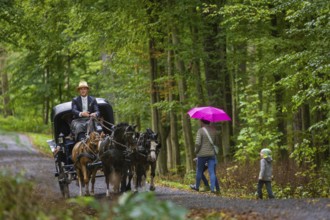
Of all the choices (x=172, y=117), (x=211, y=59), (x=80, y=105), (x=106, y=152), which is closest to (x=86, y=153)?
(x=106, y=152)

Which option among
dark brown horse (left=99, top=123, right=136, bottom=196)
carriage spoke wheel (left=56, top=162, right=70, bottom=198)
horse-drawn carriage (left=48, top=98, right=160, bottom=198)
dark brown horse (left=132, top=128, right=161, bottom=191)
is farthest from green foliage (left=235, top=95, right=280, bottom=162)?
dark brown horse (left=99, top=123, right=136, bottom=196)

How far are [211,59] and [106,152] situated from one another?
9903 mm

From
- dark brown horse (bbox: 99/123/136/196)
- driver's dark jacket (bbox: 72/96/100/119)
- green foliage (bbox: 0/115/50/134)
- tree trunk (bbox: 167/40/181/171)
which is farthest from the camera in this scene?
green foliage (bbox: 0/115/50/134)

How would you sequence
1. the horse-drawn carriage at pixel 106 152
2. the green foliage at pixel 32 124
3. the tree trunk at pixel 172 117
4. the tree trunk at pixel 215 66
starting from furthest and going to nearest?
the green foliage at pixel 32 124
the tree trunk at pixel 172 117
the tree trunk at pixel 215 66
the horse-drawn carriage at pixel 106 152

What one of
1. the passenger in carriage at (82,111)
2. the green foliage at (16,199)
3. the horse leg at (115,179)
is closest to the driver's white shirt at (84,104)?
the passenger in carriage at (82,111)

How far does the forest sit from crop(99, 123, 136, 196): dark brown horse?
3977 millimetres

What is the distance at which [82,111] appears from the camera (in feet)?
54.6

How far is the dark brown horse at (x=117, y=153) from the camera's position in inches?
598

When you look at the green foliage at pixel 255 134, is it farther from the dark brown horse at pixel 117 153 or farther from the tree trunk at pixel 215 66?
the dark brown horse at pixel 117 153

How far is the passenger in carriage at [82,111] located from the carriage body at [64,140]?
385 mm

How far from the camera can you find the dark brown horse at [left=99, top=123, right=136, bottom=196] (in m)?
15.2

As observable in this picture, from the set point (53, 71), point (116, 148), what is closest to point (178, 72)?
point (116, 148)

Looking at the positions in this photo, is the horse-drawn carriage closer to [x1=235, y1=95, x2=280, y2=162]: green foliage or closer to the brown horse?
the brown horse

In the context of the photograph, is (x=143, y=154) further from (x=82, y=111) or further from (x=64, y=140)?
(x=64, y=140)
